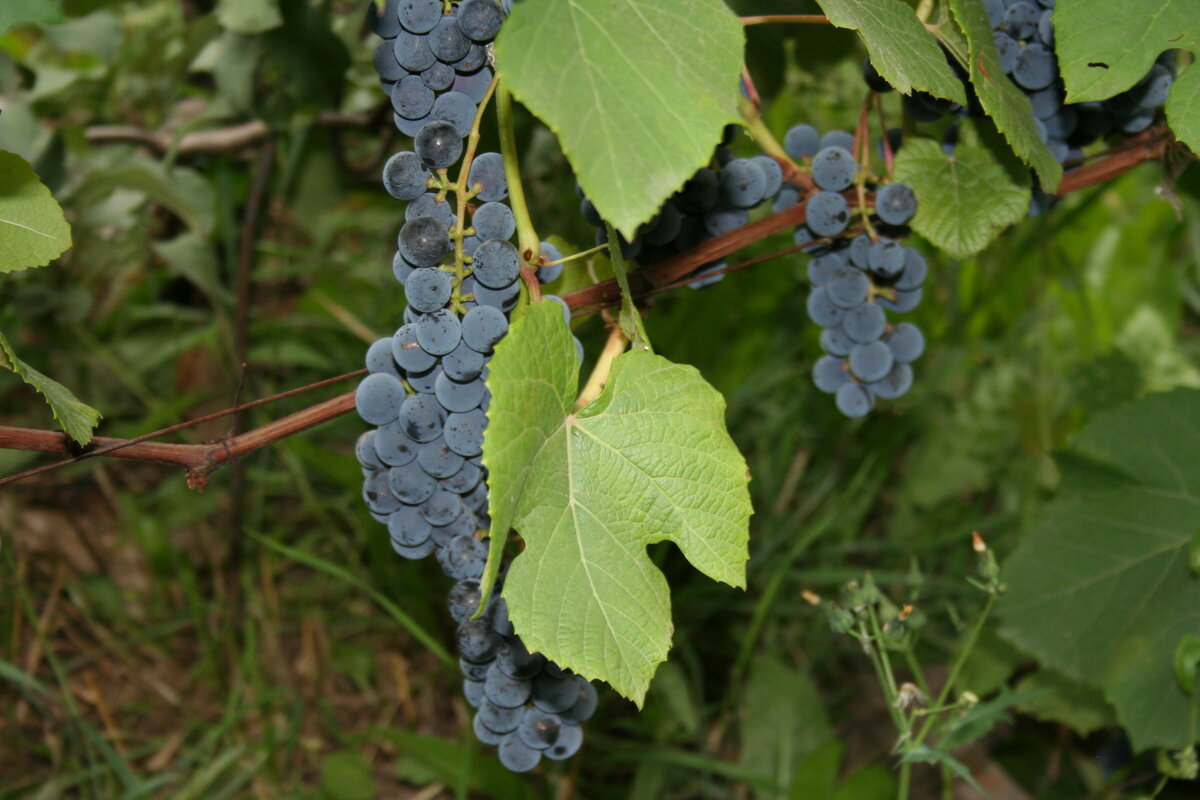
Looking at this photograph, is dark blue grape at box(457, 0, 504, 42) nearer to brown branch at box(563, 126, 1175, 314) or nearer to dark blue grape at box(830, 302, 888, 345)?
brown branch at box(563, 126, 1175, 314)

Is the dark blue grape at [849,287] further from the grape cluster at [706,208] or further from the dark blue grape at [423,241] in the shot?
the dark blue grape at [423,241]

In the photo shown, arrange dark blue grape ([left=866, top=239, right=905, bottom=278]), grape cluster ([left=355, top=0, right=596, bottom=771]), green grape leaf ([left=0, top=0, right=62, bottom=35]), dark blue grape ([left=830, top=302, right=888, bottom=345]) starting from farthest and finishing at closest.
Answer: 1. dark blue grape ([left=830, top=302, right=888, bottom=345])
2. dark blue grape ([left=866, top=239, right=905, bottom=278])
3. grape cluster ([left=355, top=0, right=596, bottom=771])
4. green grape leaf ([left=0, top=0, right=62, bottom=35])

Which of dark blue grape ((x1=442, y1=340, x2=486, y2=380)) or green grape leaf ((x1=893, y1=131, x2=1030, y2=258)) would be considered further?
green grape leaf ((x1=893, y1=131, x2=1030, y2=258))

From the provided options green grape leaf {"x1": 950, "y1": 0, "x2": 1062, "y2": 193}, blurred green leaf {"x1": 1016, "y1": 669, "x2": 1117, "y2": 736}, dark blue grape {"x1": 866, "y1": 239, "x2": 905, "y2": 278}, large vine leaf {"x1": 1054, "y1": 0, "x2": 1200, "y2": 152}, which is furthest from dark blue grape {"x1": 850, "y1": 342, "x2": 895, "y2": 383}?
blurred green leaf {"x1": 1016, "y1": 669, "x2": 1117, "y2": 736}

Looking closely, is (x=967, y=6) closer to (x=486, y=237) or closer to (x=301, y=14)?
(x=486, y=237)

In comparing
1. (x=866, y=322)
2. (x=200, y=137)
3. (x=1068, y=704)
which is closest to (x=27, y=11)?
(x=866, y=322)

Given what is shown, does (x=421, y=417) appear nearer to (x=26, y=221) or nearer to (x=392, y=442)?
(x=392, y=442)

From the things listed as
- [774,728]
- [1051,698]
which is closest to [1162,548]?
[1051,698]
